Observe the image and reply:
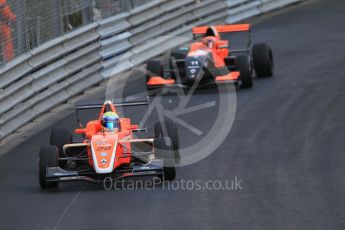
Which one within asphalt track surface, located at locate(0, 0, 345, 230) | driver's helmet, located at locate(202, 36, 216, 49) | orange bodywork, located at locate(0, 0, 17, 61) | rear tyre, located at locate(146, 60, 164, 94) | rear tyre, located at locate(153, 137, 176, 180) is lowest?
asphalt track surface, located at locate(0, 0, 345, 230)

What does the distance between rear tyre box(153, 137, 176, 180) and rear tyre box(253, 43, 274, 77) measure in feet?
23.4

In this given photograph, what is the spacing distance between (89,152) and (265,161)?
2.15 m

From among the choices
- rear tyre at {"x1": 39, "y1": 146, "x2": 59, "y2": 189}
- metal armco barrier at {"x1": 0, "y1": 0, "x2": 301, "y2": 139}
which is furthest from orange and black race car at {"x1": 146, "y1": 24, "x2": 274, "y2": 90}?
rear tyre at {"x1": 39, "y1": 146, "x2": 59, "y2": 189}

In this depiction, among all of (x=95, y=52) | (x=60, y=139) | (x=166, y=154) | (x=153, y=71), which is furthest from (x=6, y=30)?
(x=166, y=154)

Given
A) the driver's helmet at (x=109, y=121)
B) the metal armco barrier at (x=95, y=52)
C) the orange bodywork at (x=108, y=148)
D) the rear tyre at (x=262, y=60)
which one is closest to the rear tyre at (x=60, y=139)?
the orange bodywork at (x=108, y=148)

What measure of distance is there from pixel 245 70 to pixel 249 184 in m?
6.62

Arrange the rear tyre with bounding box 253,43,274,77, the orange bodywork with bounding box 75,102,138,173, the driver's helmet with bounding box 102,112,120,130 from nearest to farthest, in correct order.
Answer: the orange bodywork with bounding box 75,102,138,173
the driver's helmet with bounding box 102,112,120,130
the rear tyre with bounding box 253,43,274,77

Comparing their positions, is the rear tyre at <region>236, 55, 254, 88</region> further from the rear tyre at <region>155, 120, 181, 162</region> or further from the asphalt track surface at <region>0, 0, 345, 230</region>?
the rear tyre at <region>155, 120, 181, 162</region>

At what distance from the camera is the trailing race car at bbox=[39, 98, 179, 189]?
37.1ft

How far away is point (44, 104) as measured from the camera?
55.4ft

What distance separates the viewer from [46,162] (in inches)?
447

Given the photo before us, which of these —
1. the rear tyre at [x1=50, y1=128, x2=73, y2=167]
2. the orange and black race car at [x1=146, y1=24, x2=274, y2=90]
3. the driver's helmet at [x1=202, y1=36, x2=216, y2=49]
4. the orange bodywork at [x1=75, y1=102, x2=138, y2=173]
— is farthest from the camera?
the driver's helmet at [x1=202, y1=36, x2=216, y2=49]

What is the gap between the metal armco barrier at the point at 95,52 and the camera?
51.6 feet

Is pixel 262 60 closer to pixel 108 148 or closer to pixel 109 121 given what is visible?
pixel 109 121
